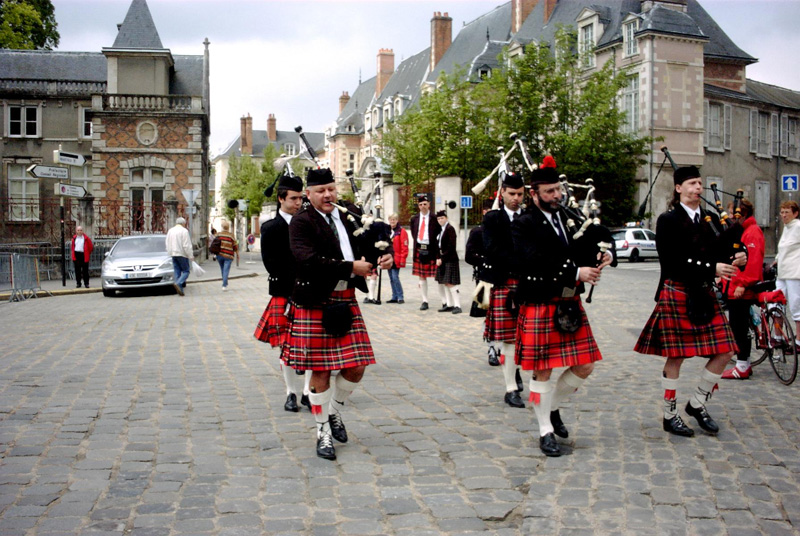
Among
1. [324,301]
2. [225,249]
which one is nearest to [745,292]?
[324,301]

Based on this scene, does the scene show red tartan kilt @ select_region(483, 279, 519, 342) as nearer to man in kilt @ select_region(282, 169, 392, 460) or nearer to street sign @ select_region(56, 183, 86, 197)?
man in kilt @ select_region(282, 169, 392, 460)

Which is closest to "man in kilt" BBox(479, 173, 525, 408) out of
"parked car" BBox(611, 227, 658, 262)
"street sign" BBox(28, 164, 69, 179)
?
"street sign" BBox(28, 164, 69, 179)

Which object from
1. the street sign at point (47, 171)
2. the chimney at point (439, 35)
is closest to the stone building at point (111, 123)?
the street sign at point (47, 171)

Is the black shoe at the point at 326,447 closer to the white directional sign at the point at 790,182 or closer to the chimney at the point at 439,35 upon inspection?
the white directional sign at the point at 790,182

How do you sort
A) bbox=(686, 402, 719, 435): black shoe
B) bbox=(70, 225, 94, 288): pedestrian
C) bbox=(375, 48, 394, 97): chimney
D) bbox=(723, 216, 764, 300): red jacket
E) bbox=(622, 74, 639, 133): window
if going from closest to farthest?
1. bbox=(686, 402, 719, 435): black shoe
2. bbox=(723, 216, 764, 300): red jacket
3. bbox=(70, 225, 94, 288): pedestrian
4. bbox=(622, 74, 639, 133): window
5. bbox=(375, 48, 394, 97): chimney

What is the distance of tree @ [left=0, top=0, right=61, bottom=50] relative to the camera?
1714 inches

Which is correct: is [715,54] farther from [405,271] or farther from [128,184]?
[128,184]

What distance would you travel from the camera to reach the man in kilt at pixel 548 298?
→ 17.7 ft

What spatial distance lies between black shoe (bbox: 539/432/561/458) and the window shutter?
1461 inches

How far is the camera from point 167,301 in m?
17.8

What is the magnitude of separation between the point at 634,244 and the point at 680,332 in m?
29.8

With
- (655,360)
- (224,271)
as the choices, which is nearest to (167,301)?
(224,271)

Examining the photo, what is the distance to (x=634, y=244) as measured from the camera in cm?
3450

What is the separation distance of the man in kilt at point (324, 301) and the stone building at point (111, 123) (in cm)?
2753
